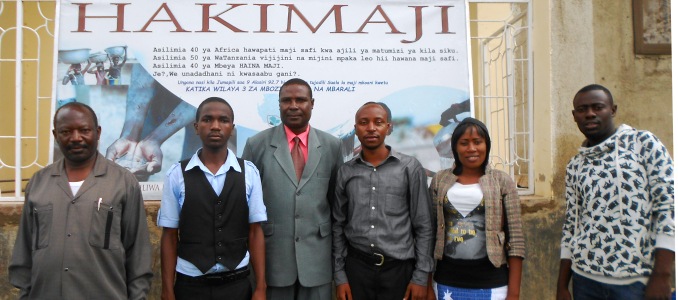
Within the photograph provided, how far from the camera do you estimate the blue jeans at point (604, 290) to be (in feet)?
8.44

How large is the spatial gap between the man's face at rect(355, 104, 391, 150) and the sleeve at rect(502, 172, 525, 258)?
70 centimetres

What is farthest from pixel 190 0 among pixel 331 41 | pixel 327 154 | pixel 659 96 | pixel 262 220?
pixel 659 96

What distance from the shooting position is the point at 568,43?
4191 millimetres

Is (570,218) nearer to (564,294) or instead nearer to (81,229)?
(564,294)

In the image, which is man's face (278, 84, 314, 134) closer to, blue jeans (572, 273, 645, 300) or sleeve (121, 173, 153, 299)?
sleeve (121, 173, 153, 299)

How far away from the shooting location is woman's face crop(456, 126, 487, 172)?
2.90m

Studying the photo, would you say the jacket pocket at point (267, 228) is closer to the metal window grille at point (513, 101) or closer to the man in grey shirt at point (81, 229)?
the man in grey shirt at point (81, 229)

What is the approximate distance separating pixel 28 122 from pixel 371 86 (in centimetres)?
361

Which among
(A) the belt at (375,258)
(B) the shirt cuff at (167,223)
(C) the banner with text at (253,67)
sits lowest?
(A) the belt at (375,258)

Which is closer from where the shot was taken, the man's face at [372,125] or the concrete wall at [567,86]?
the man's face at [372,125]

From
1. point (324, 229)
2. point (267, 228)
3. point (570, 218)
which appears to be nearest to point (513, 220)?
point (570, 218)

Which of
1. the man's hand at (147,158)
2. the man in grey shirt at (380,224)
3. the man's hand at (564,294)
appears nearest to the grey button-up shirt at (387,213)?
the man in grey shirt at (380,224)

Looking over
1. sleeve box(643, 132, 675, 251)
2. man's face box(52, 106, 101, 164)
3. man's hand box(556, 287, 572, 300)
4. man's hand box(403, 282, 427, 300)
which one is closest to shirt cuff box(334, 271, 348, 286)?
man's hand box(403, 282, 427, 300)

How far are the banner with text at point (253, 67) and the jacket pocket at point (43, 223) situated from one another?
4.57ft
